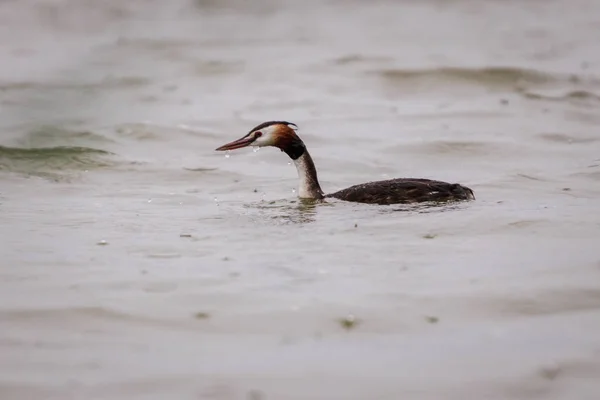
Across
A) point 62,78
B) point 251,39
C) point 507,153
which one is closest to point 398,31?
point 251,39

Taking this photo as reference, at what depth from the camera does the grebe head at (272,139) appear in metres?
11.5

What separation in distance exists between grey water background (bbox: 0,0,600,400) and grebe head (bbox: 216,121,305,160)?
23.6 inches

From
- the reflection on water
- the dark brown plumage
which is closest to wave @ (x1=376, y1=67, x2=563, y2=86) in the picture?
the reflection on water

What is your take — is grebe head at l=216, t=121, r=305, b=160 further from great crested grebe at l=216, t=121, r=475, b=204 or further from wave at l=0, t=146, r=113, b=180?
wave at l=0, t=146, r=113, b=180

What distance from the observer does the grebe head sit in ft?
37.7

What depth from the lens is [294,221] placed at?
10.4m

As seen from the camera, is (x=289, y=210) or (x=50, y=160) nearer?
(x=289, y=210)

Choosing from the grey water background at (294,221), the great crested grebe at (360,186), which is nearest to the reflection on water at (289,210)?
the grey water background at (294,221)

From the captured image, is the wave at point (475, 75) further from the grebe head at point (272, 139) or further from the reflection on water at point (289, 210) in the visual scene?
the reflection on water at point (289, 210)

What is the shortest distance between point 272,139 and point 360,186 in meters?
1.00

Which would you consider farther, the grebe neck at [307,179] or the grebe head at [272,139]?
the grebe neck at [307,179]

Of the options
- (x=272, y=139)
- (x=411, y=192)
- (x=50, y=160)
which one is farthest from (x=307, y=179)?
(x=50, y=160)

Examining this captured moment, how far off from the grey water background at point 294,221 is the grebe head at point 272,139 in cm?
60

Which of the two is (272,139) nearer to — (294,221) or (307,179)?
(307,179)
